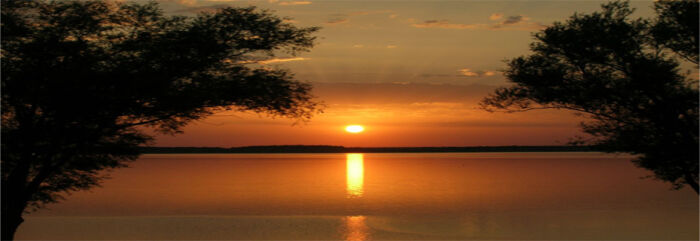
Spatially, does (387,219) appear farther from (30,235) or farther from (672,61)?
(672,61)

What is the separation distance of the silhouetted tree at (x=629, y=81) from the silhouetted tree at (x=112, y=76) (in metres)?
10.6

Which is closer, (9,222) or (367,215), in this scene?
(9,222)

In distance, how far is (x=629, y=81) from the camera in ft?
79.3

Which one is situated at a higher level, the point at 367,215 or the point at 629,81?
the point at 629,81

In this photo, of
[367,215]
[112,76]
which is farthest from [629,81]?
[367,215]

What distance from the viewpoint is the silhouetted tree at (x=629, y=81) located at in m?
23.1

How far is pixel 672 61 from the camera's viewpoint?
23.6m

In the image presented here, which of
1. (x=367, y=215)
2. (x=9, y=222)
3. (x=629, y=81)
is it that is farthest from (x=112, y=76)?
(x=367, y=215)

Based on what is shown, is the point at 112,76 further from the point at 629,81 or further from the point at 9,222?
the point at 629,81

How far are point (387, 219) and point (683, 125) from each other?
98.1 ft

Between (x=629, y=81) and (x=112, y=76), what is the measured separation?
62.6 feet

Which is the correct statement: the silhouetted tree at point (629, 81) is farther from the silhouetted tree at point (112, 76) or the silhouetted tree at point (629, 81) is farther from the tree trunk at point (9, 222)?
the tree trunk at point (9, 222)

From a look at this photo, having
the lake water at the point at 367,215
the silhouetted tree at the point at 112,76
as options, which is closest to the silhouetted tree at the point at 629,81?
the silhouetted tree at the point at 112,76

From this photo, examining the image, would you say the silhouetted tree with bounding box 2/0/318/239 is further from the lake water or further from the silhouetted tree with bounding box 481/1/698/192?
the lake water
